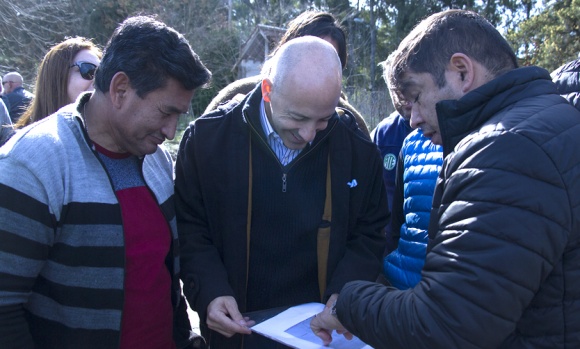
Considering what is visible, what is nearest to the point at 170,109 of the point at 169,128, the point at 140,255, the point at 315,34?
the point at 169,128

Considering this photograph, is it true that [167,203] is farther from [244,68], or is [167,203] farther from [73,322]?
[244,68]

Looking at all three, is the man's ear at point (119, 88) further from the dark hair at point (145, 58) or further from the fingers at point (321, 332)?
the fingers at point (321, 332)

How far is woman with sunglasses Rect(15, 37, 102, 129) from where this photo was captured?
9.83 ft

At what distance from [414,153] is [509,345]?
1113mm

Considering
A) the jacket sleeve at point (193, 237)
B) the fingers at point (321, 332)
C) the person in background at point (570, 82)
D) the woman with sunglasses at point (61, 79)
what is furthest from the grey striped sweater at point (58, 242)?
the person in background at point (570, 82)

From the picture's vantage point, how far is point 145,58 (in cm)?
190

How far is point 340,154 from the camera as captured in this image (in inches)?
90.7

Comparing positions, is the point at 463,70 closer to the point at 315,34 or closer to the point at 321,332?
the point at 321,332

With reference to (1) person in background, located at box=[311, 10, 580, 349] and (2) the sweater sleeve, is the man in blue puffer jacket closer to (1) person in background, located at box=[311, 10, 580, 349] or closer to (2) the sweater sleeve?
(2) the sweater sleeve

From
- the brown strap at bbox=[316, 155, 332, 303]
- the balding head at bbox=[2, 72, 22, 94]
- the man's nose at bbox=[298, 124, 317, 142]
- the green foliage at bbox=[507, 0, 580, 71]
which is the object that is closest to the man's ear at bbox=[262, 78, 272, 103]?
the man's nose at bbox=[298, 124, 317, 142]

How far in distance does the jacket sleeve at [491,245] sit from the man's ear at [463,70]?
0.94 ft

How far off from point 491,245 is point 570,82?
42.6 inches

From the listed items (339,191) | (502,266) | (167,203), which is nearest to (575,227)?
(502,266)

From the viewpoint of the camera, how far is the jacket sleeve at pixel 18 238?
163cm
